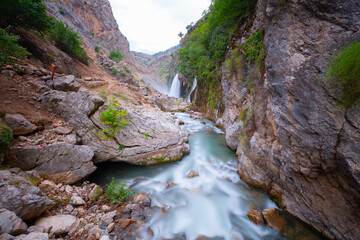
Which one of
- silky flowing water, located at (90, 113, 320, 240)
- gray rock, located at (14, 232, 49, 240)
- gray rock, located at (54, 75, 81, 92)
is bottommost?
silky flowing water, located at (90, 113, 320, 240)

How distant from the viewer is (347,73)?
8.29 feet

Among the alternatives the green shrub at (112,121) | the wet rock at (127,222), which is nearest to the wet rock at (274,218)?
the wet rock at (127,222)

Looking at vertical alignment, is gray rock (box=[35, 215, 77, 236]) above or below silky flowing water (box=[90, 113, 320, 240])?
above

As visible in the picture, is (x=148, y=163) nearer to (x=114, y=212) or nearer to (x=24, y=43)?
(x=114, y=212)

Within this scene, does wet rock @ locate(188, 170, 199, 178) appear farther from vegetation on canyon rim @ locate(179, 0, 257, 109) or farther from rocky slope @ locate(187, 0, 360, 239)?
vegetation on canyon rim @ locate(179, 0, 257, 109)

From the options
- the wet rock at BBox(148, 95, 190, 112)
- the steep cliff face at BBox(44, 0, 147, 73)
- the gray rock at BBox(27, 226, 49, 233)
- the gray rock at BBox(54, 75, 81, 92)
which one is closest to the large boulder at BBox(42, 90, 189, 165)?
the gray rock at BBox(54, 75, 81, 92)

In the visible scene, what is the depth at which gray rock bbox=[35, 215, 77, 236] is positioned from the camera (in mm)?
2527

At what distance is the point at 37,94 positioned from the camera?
190 inches

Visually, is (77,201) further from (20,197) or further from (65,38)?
(65,38)

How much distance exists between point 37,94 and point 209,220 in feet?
24.2

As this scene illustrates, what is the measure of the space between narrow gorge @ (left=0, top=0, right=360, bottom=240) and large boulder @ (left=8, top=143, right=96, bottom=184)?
0.09ft

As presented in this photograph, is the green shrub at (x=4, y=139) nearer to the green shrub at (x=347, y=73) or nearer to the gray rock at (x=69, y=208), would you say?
the gray rock at (x=69, y=208)

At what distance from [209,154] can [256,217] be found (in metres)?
3.48

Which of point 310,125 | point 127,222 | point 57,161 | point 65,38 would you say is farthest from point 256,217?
point 65,38
